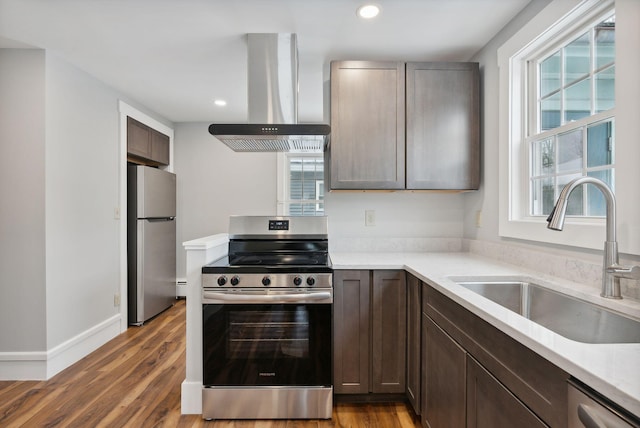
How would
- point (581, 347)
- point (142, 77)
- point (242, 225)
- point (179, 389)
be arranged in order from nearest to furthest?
point (581, 347), point (179, 389), point (242, 225), point (142, 77)

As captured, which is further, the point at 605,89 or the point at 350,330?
the point at 350,330

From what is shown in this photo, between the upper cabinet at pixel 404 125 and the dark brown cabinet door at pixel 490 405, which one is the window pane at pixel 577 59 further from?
the dark brown cabinet door at pixel 490 405

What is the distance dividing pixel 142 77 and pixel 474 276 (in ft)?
9.94

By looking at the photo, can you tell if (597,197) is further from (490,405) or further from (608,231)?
(490,405)

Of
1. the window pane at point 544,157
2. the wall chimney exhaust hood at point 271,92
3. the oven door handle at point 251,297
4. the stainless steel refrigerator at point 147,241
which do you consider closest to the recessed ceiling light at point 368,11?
the wall chimney exhaust hood at point 271,92

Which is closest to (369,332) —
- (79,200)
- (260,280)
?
(260,280)

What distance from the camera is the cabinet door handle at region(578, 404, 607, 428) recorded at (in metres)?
0.60

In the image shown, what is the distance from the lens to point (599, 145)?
1.43 m

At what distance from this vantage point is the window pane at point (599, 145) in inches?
54.5

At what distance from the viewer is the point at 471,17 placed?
1877mm

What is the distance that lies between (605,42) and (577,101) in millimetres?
257

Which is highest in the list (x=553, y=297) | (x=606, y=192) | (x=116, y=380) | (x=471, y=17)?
(x=471, y=17)

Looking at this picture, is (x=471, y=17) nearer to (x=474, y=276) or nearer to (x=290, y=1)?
(x=290, y=1)

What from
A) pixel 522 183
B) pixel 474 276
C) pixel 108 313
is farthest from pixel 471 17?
pixel 108 313
